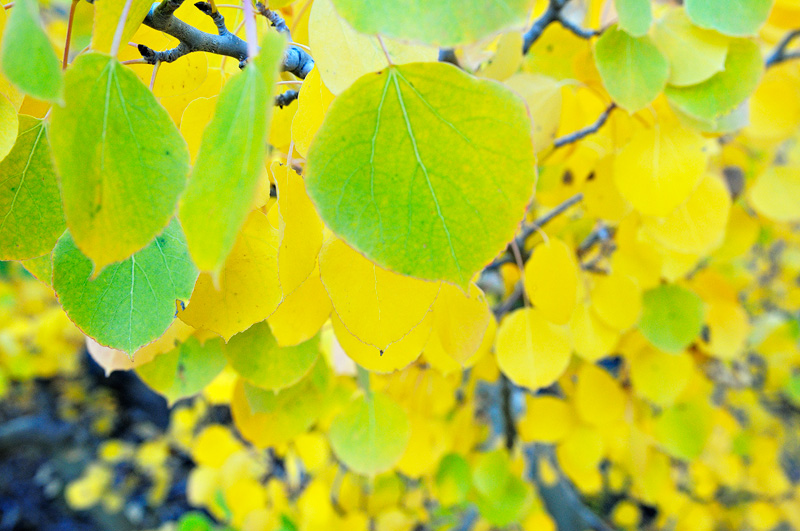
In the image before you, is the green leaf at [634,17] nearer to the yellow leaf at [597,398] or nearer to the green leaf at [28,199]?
the green leaf at [28,199]

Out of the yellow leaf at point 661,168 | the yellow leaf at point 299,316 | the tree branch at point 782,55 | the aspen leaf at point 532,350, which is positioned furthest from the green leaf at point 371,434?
the tree branch at point 782,55

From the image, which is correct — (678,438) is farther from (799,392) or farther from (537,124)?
(799,392)

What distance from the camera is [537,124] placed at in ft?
1.61

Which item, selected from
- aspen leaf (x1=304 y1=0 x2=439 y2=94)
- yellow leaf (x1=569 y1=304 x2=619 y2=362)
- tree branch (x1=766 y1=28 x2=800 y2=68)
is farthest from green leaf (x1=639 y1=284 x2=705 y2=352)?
aspen leaf (x1=304 y1=0 x2=439 y2=94)

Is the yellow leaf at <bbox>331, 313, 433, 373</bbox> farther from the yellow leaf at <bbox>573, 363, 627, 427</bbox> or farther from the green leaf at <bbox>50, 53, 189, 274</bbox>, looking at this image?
the yellow leaf at <bbox>573, 363, 627, 427</bbox>

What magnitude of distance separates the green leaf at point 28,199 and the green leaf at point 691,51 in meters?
0.50

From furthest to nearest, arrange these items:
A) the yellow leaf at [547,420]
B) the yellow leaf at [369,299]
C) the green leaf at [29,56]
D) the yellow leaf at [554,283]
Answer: the yellow leaf at [547,420], the yellow leaf at [554,283], the yellow leaf at [369,299], the green leaf at [29,56]

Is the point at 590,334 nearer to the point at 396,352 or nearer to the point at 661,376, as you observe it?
the point at 661,376

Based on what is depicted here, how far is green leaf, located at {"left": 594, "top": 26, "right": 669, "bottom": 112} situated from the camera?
41 centimetres

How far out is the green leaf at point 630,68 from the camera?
405 mm

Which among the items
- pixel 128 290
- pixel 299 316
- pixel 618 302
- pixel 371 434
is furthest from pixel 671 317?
pixel 128 290

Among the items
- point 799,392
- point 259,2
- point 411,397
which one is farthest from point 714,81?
point 799,392

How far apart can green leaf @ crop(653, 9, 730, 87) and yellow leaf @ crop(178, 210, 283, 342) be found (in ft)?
1.28

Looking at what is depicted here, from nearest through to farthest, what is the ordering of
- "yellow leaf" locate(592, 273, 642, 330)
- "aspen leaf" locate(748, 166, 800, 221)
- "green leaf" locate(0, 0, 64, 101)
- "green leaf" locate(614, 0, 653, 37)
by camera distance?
"green leaf" locate(0, 0, 64, 101), "green leaf" locate(614, 0, 653, 37), "yellow leaf" locate(592, 273, 642, 330), "aspen leaf" locate(748, 166, 800, 221)
